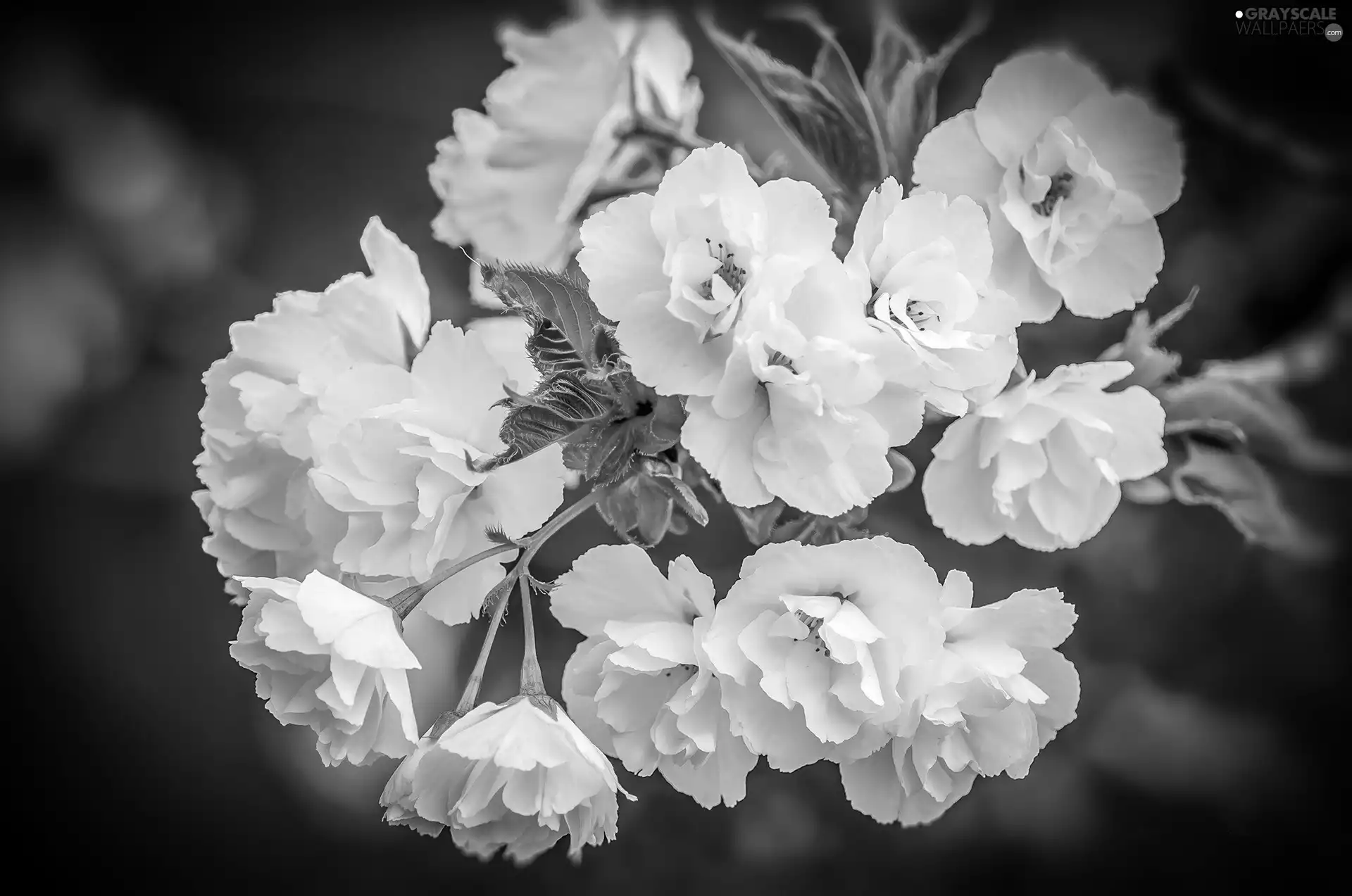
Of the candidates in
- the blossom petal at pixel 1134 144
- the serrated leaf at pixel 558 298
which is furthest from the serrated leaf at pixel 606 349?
the blossom petal at pixel 1134 144

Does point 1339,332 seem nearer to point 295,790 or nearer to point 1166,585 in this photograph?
point 1166,585

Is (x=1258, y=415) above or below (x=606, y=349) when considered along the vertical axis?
below

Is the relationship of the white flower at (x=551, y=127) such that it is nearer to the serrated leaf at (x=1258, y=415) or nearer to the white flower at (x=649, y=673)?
the white flower at (x=649, y=673)

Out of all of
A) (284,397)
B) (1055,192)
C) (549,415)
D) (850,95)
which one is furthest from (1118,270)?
(284,397)

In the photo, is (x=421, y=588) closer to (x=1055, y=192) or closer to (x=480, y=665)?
(x=480, y=665)

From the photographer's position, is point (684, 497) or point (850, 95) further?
point (850, 95)

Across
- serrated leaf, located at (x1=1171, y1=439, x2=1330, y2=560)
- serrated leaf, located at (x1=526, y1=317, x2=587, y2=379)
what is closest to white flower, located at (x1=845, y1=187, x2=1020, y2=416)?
serrated leaf, located at (x1=526, y1=317, x2=587, y2=379)
